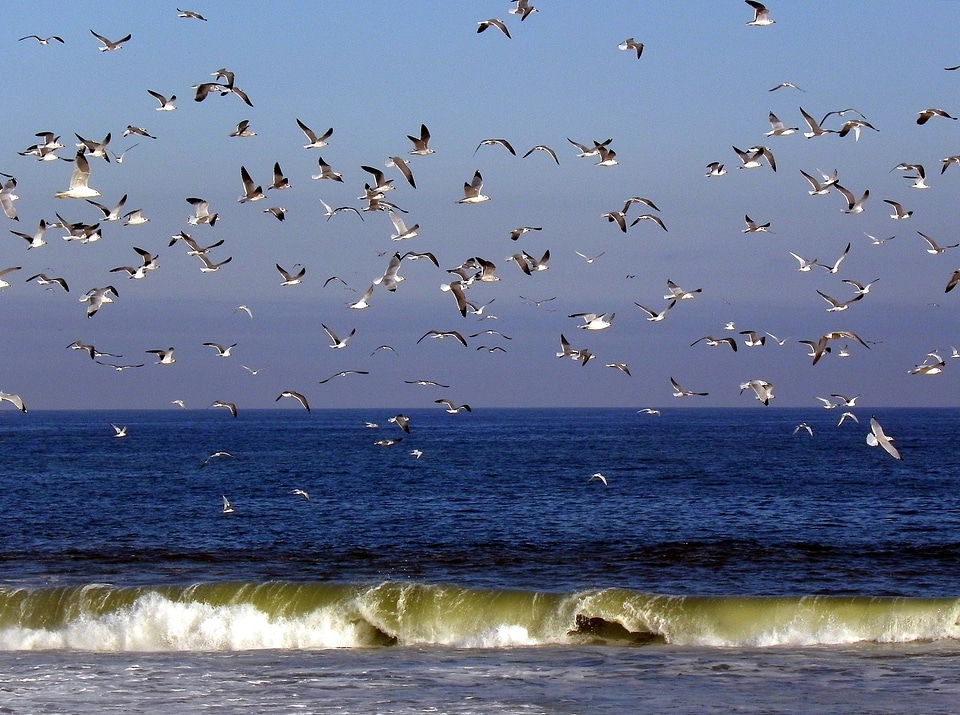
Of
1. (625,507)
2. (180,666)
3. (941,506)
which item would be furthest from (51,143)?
(941,506)

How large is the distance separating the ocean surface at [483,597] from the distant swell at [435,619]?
0.05 meters

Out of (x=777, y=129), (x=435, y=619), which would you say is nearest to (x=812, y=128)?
(x=777, y=129)

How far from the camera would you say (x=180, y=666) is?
18062 millimetres

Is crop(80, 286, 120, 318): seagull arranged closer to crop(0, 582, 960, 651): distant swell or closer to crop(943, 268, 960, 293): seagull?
crop(0, 582, 960, 651): distant swell

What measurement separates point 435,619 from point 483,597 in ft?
4.57

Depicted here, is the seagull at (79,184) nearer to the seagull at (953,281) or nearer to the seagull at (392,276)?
the seagull at (392,276)

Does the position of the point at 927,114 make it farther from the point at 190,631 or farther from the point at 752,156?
the point at 190,631

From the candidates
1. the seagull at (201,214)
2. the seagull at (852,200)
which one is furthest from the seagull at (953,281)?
the seagull at (201,214)

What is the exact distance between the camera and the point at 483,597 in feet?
77.4

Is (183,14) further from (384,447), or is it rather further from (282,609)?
(384,447)

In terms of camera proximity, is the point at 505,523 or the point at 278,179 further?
the point at 505,523

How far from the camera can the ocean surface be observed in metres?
16.2

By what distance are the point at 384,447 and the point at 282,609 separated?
82.5 m

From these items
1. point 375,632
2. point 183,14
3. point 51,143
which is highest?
point 183,14
